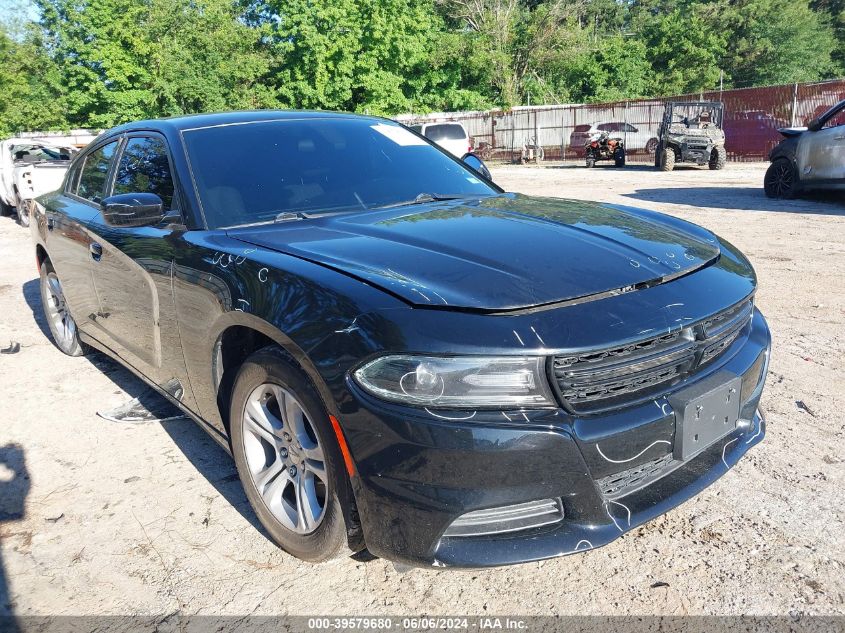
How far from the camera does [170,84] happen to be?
122 ft

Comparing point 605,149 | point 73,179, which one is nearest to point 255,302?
point 73,179

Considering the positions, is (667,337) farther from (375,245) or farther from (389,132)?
(389,132)

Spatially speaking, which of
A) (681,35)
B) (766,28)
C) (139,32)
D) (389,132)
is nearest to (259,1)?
(139,32)

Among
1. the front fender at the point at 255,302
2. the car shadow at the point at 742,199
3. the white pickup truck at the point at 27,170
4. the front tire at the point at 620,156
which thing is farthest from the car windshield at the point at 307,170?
the front tire at the point at 620,156

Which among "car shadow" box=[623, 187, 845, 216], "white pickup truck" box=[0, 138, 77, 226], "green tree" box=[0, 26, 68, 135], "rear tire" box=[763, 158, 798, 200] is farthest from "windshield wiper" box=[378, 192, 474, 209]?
"green tree" box=[0, 26, 68, 135]

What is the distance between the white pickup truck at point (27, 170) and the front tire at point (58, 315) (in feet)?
25.3

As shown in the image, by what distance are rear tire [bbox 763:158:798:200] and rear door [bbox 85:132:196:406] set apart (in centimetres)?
1083

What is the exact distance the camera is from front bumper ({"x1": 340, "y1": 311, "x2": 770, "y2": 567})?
1.77m

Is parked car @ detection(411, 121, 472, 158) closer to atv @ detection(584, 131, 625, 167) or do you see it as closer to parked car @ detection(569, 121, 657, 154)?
atv @ detection(584, 131, 625, 167)

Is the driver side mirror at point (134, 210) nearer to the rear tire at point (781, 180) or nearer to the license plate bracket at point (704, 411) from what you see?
the license plate bracket at point (704, 411)

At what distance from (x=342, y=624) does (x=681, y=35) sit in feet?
177

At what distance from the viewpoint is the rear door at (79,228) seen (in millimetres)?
3863

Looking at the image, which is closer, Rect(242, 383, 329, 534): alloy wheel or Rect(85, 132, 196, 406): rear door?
Rect(242, 383, 329, 534): alloy wheel

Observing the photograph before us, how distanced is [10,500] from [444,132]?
19.4 metres
